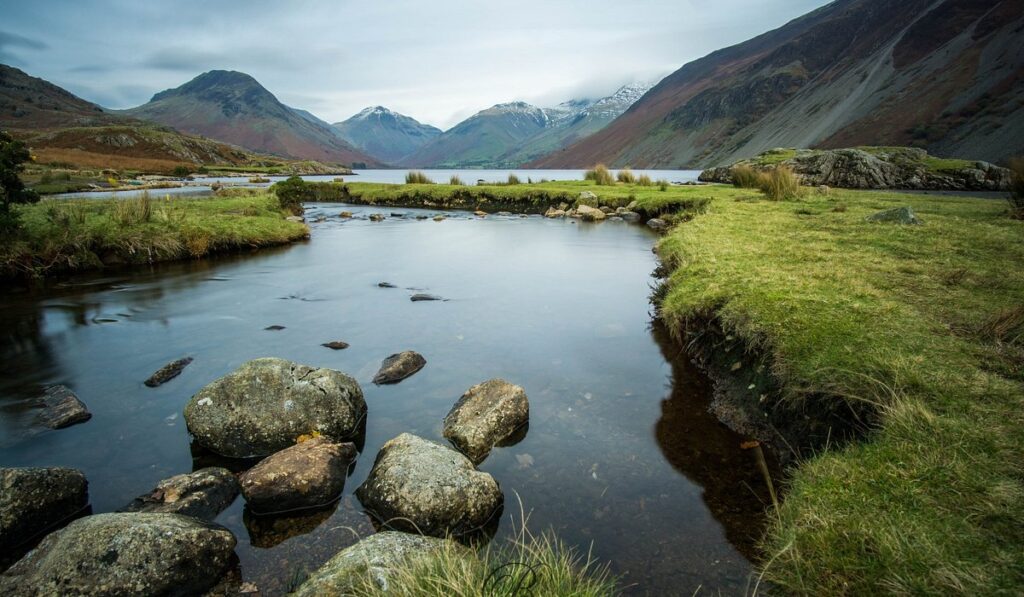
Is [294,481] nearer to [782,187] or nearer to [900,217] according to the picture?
[900,217]

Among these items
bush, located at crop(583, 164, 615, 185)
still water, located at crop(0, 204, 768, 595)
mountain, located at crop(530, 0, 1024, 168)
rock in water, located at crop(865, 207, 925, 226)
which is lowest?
still water, located at crop(0, 204, 768, 595)

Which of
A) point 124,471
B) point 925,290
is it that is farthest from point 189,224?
point 925,290

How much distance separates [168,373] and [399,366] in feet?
16.7

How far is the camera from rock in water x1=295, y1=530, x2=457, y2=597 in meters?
3.97

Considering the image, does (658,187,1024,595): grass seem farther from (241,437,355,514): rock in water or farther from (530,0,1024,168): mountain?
(530,0,1024,168): mountain

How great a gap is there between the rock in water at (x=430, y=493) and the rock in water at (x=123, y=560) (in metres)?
1.79

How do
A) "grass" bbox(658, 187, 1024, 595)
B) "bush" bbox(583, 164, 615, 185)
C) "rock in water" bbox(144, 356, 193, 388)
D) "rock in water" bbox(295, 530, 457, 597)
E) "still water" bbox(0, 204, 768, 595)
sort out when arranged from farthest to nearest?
"bush" bbox(583, 164, 615, 185)
"rock in water" bbox(144, 356, 193, 388)
"still water" bbox(0, 204, 768, 595)
"rock in water" bbox(295, 530, 457, 597)
"grass" bbox(658, 187, 1024, 595)

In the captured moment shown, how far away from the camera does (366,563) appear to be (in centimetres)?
420

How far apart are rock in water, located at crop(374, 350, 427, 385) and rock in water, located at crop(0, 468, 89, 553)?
15.8 ft

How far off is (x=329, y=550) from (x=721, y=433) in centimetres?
608

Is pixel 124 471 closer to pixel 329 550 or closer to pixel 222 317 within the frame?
pixel 329 550

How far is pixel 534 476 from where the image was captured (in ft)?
22.5

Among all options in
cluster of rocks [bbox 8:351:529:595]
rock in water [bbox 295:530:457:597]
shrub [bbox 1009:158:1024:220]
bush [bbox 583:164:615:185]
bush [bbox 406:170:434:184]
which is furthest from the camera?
bush [bbox 406:170:434:184]

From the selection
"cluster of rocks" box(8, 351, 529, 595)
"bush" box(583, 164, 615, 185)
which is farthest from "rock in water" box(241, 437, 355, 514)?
"bush" box(583, 164, 615, 185)
